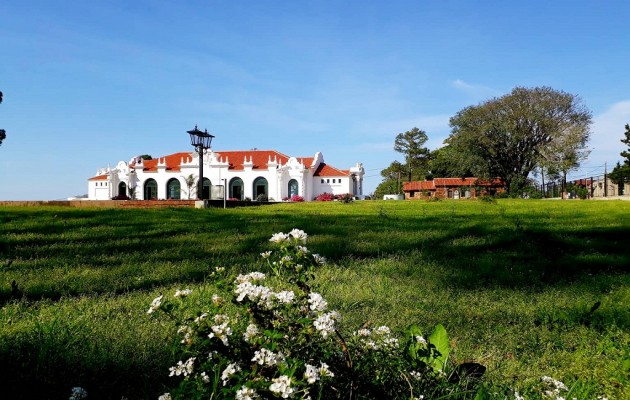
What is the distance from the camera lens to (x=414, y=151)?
226ft

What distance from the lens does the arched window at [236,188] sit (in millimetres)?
53062

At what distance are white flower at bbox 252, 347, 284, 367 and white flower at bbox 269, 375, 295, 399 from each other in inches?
Answer: 4.4

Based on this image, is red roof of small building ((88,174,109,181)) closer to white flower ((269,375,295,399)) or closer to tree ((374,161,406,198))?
tree ((374,161,406,198))

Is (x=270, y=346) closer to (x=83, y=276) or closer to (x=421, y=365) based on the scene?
(x=421, y=365)

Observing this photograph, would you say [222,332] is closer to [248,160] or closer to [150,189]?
[248,160]

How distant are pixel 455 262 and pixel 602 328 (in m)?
1.76

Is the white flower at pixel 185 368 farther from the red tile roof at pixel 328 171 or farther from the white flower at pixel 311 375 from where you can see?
the red tile roof at pixel 328 171

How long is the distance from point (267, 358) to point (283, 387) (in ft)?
0.55

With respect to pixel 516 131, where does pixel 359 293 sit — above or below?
A: below

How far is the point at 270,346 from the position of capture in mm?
1313

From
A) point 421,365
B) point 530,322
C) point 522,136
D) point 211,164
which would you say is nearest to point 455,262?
point 530,322

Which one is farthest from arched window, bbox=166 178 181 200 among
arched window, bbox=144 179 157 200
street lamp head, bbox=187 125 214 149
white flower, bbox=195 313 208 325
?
white flower, bbox=195 313 208 325

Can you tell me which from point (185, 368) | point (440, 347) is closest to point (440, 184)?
point (440, 347)

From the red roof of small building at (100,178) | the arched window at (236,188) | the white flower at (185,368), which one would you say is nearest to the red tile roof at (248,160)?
the arched window at (236,188)
